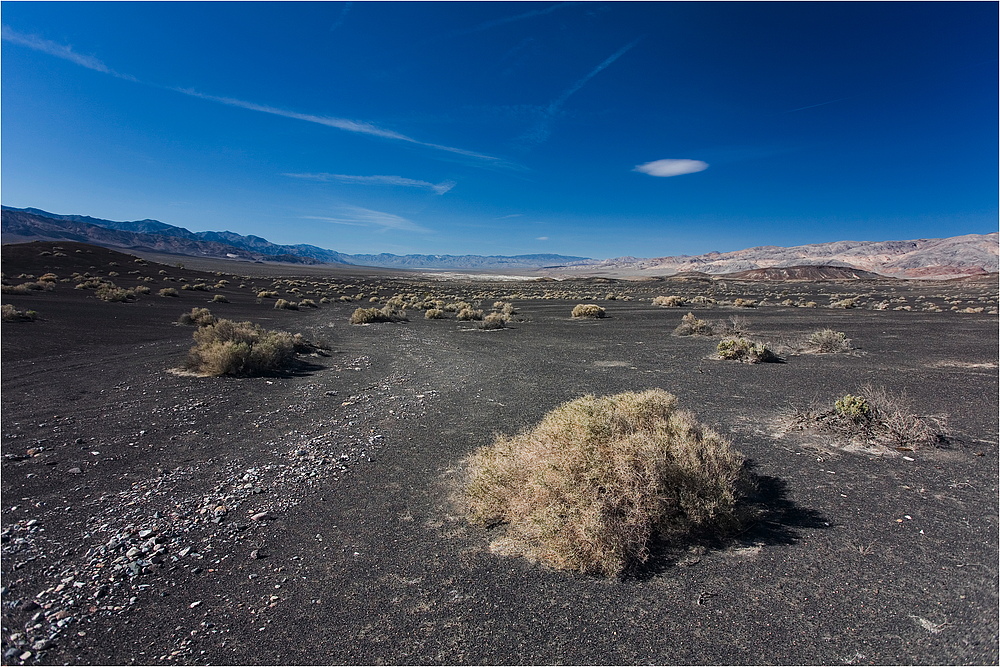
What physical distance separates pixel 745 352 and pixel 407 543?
39.3 feet

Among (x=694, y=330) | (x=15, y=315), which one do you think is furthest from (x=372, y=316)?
(x=694, y=330)

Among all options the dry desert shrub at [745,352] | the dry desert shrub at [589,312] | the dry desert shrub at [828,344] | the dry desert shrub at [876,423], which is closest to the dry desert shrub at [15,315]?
the dry desert shrub at [876,423]

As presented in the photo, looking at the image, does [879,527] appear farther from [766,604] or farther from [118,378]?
[118,378]

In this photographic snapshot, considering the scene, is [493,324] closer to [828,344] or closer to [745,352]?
[745,352]

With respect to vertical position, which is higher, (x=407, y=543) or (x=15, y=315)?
(x=407, y=543)

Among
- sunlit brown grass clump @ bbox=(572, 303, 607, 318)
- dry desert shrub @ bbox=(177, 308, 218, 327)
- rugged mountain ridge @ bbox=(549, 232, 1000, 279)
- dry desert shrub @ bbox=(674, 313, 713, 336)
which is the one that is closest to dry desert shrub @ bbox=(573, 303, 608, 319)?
sunlit brown grass clump @ bbox=(572, 303, 607, 318)

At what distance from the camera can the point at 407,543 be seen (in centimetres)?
428

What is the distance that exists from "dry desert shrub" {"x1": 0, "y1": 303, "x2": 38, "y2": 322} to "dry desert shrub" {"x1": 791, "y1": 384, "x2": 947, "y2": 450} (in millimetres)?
23729

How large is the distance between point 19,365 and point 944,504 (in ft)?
56.1

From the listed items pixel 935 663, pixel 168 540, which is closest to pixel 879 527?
pixel 935 663

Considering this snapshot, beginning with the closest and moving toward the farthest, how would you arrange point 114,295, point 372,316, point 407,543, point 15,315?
point 407,543 → point 15,315 → point 372,316 → point 114,295

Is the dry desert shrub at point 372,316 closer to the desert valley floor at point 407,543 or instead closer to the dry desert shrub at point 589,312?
the dry desert shrub at point 589,312

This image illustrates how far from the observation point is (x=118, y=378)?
402 inches

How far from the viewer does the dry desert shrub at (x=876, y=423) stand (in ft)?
20.9
